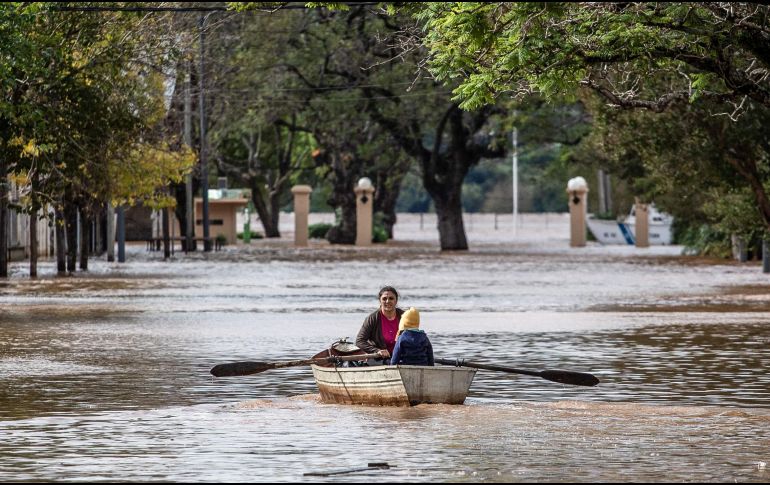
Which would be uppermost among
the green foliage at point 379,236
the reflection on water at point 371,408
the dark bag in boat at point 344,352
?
the green foliage at point 379,236

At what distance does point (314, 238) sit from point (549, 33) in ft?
246

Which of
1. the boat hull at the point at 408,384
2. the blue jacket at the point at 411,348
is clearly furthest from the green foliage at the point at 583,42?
the boat hull at the point at 408,384

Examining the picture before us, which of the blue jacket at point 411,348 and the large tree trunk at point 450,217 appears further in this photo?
the large tree trunk at point 450,217

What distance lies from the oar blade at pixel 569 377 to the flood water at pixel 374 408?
207 millimetres

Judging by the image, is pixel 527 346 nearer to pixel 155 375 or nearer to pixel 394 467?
pixel 155 375

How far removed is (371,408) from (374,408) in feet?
0.14

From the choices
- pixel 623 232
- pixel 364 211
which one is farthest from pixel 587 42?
pixel 623 232

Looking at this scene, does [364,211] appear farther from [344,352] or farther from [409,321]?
[409,321]

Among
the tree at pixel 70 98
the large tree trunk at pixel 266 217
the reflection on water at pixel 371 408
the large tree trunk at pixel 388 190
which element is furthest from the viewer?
the large tree trunk at pixel 266 217

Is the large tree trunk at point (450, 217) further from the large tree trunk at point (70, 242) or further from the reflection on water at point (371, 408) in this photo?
the reflection on water at point (371, 408)

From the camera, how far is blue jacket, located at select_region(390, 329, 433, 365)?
1691 centimetres

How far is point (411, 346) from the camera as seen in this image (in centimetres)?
1691

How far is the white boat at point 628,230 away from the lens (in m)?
85.7

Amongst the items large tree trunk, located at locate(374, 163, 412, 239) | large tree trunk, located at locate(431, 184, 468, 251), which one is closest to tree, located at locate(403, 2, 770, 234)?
large tree trunk, located at locate(431, 184, 468, 251)
